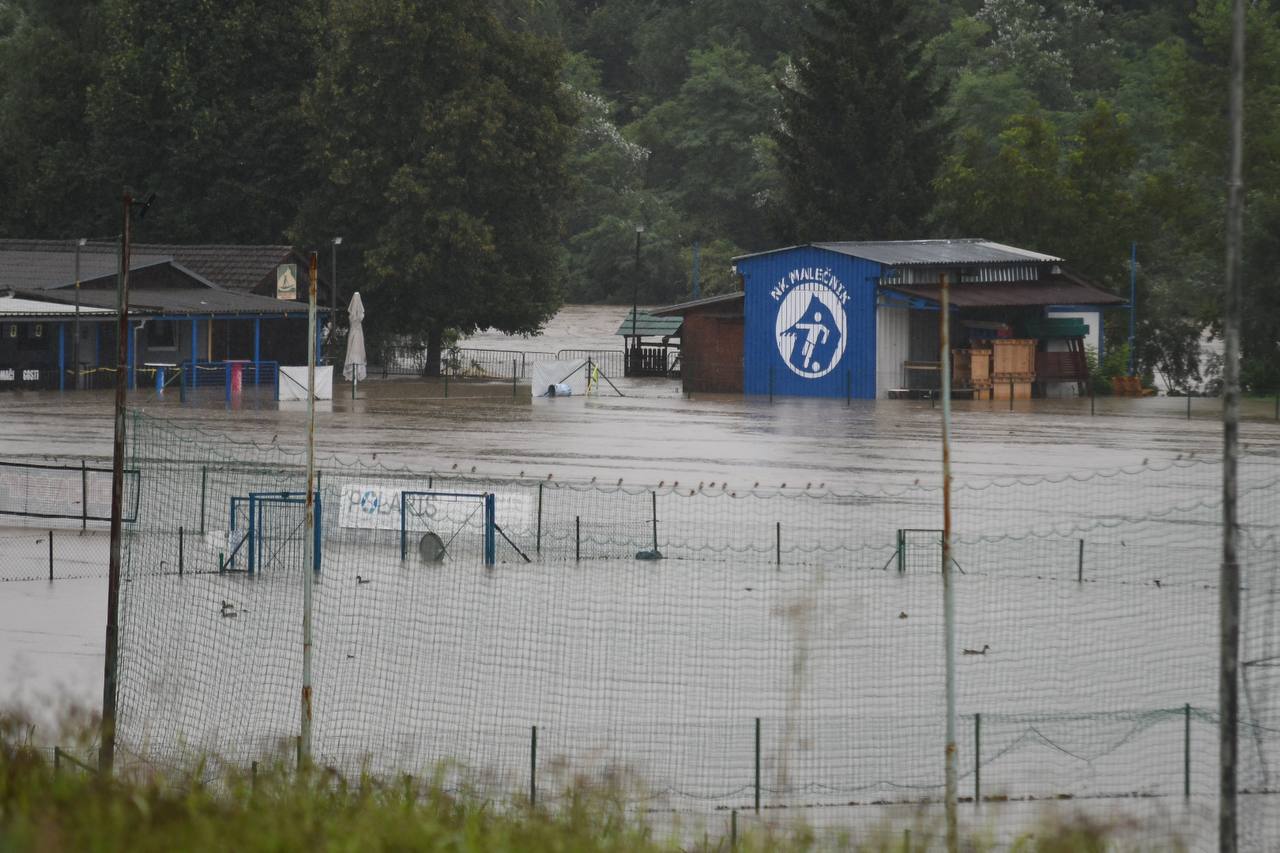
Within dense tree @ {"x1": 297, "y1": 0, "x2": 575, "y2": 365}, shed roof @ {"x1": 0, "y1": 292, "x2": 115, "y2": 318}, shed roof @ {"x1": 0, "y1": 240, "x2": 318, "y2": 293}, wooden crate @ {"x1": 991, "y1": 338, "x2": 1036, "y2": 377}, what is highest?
dense tree @ {"x1": 297, "y1": 0, "x2": 575, "y2": 365}

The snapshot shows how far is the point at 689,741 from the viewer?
17172 millimetres

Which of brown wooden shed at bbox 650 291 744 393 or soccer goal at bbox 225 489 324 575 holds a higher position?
brown wooden shed at bbox 650 291 744 393

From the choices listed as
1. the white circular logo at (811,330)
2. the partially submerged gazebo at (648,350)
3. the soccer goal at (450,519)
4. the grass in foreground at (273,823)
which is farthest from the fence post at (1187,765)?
the partially submerged gazebo at (648,350)

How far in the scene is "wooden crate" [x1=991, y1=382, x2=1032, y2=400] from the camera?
197ft

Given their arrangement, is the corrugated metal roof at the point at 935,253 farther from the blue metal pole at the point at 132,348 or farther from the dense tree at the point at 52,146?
the dense tree at the point at 52,146

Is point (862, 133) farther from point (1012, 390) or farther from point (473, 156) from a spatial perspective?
point (1012, 390)

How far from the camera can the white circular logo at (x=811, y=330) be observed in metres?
60.7

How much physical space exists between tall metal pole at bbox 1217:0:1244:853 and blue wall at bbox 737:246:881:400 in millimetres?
46310

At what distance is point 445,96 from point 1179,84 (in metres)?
33.5

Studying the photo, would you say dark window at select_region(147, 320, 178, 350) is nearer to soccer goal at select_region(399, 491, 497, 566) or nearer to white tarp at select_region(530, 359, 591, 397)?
white tarp at select_region(530, 359, 591, 397)

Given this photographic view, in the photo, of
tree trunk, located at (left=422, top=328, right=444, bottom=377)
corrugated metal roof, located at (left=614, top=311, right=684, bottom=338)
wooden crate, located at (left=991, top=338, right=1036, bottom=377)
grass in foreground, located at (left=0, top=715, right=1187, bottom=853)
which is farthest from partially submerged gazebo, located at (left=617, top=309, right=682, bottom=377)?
grass in foreground, located at (left=0, top=715, right=1187, bottom=853)

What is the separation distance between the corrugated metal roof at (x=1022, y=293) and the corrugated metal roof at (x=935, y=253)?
810 mm

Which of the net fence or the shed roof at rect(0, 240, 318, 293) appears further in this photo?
the shed roof at rect(0, 240, 318, 293)

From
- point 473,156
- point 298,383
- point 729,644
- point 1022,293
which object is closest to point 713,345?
point 1022,293
